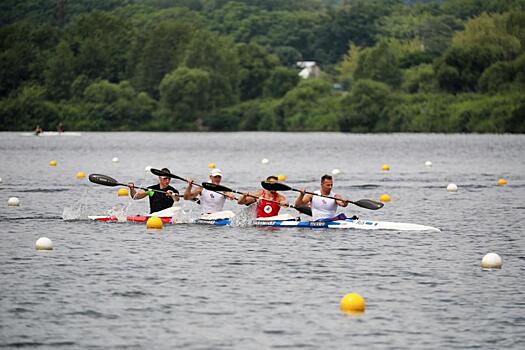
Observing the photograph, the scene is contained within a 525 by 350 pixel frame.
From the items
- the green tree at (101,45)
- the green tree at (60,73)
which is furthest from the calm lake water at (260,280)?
the green tree at (101,45)

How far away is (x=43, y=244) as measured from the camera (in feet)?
85.3

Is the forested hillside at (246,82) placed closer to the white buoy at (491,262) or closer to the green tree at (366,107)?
the green tree at (366,107)

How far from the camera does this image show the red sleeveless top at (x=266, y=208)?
99.2 feet

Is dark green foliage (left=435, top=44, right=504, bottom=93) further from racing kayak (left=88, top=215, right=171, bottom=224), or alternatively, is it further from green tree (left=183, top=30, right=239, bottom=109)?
racing kayak (left=88, top=215, right=171, bottom=224)

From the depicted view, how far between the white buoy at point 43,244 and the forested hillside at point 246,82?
3368 inches

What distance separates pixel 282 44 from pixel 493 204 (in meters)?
159

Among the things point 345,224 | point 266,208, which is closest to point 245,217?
point 266,208

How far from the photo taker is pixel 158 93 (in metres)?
144

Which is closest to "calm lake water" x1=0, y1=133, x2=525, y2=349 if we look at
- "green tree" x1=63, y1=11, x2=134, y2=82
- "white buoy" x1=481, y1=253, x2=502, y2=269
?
"white buoy" x1=481, y1=253, x2=502, y2=269

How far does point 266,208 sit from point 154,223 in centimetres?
270

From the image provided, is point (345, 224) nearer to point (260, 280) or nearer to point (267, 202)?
point (267, 202)

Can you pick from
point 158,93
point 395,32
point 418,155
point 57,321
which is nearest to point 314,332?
point 57,321

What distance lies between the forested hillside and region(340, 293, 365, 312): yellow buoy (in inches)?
3577

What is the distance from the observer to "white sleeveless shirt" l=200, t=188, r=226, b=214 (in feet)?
101
